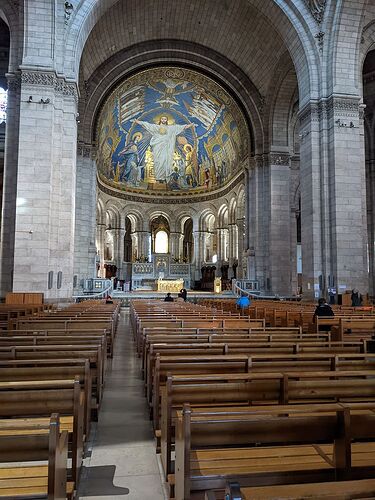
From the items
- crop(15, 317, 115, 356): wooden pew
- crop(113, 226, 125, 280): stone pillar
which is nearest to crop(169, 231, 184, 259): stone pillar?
crop(113, 226, 125, 280): stone pillar

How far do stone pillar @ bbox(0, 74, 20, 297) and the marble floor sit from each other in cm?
1119

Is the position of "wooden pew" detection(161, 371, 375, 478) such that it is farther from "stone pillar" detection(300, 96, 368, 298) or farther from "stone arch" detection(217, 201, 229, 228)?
"stone arch" detection(217, 201, 229, 228)

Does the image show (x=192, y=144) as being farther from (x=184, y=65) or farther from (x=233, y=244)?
(x=184, y=65)

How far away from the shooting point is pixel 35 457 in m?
1.65

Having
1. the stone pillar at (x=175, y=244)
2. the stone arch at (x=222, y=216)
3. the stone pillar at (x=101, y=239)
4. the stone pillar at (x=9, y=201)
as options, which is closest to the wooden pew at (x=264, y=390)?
the stone pillar at (x=9, y=201)

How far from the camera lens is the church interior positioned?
207 cm

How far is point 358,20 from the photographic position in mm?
16859

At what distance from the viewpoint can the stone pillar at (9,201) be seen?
49.9 ft

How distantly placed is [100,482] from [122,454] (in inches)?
20.0

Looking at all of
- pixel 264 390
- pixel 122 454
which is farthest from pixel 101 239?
pixel 264 390

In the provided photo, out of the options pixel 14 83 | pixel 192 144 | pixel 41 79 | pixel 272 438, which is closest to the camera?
pixel 272 438

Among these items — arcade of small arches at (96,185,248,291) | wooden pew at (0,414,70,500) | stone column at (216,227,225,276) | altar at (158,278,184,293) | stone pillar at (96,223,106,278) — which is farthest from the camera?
stone column at (216,227,225,276)

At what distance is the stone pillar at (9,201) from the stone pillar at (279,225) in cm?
1486

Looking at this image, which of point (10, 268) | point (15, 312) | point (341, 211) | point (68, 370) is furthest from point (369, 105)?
point (68, 370)
